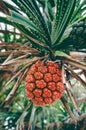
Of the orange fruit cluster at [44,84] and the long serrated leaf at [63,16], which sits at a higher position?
the long serrated leaf at [63,16]

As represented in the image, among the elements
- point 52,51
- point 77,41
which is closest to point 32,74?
point 52,51

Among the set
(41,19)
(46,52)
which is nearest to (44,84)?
(46,52)

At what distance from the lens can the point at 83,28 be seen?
176 centimetres

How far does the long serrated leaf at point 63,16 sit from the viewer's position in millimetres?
1662

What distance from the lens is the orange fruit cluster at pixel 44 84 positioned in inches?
67.1

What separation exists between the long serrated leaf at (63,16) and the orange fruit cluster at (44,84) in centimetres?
19

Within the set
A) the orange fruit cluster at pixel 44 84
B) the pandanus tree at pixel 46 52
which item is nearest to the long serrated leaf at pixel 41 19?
the pandanus tree at pixel 46 52

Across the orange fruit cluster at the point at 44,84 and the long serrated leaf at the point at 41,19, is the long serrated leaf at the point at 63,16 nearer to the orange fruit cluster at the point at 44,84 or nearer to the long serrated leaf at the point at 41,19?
the long serrated leaf at the point at 41,19

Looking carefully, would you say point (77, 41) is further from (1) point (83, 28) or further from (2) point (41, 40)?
(2) point (41, 40)

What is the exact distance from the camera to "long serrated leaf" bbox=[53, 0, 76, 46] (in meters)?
1.66

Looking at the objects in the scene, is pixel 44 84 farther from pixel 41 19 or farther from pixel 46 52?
pixel 41 19

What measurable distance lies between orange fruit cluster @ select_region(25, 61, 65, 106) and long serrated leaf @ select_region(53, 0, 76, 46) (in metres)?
Answer: 0.19

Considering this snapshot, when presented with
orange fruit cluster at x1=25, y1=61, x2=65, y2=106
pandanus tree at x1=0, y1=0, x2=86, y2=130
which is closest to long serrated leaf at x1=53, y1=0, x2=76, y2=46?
pandanus tree at x1=0, y1=0, x2=86, y2=130

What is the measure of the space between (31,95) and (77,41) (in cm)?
40
